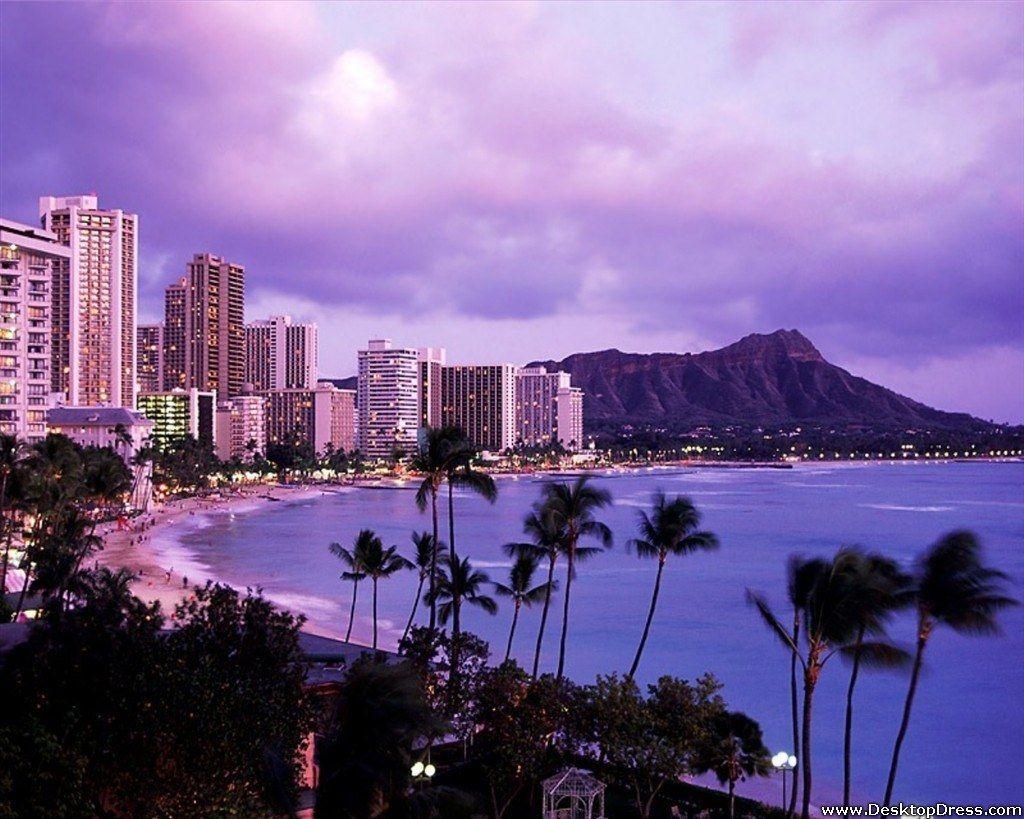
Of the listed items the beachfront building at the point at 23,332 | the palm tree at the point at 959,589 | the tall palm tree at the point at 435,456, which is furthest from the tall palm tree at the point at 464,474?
the beachfront building at the point at 23,332

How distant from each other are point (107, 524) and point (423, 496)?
7675cm

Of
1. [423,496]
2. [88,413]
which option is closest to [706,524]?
[88,413]

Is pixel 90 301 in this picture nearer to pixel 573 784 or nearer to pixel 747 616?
pixel 747 616

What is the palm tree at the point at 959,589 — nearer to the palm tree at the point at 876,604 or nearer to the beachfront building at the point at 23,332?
the palm tree at the point at 876,604

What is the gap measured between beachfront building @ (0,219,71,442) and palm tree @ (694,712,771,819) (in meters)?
77.0

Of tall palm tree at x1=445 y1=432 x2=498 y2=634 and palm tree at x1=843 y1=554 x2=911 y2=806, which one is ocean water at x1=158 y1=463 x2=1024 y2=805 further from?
tall palm tree at x1=445 y1=432 x2=498 y2=634

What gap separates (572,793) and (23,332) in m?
81.8

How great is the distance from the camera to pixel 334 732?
1457 centimetres

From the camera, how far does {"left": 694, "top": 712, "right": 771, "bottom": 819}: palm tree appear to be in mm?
18234

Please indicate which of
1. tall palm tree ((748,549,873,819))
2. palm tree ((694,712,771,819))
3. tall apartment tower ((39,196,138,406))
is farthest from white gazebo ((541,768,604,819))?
tall apartment tower ((39,196,138,406))

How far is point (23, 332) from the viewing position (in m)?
85.6

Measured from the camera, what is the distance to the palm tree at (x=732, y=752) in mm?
18234

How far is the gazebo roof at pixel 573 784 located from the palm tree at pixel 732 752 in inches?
83.2

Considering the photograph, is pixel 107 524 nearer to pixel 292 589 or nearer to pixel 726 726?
pixel 292 589
